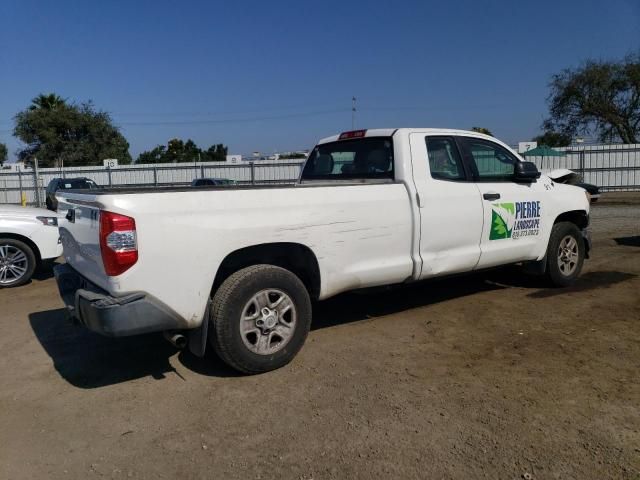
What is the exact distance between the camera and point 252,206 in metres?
3.95

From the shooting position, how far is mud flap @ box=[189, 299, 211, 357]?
151 inches

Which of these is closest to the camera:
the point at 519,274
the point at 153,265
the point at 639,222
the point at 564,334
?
the point at 153,265

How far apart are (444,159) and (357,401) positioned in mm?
2675

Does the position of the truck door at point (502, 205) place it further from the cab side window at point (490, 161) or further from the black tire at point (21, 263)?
the black tire at point (21, 263)

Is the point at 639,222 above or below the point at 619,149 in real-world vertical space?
below

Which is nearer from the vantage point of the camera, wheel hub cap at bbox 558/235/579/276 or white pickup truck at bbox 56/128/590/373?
white pickup truck at bbox 56/128/590/373

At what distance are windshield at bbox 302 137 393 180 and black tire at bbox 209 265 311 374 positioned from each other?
162 centimetres

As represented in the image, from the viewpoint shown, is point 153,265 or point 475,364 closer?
point 153,265

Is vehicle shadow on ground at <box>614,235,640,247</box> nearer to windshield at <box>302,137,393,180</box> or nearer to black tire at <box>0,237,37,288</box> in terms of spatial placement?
windshield at <box>302,137,393,180</box>

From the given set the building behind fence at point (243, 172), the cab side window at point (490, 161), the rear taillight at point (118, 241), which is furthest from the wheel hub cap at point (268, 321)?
the building behind fence at point (243, 172)

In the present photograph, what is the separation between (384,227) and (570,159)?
23784 mm

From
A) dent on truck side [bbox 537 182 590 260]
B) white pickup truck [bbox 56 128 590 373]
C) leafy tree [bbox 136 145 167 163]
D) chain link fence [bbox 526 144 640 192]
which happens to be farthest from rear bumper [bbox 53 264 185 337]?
leafy tree [bbox 136 145 167 163]

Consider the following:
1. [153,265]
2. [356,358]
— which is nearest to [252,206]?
[153,265]

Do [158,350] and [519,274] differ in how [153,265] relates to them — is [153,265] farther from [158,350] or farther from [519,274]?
[519,274]
